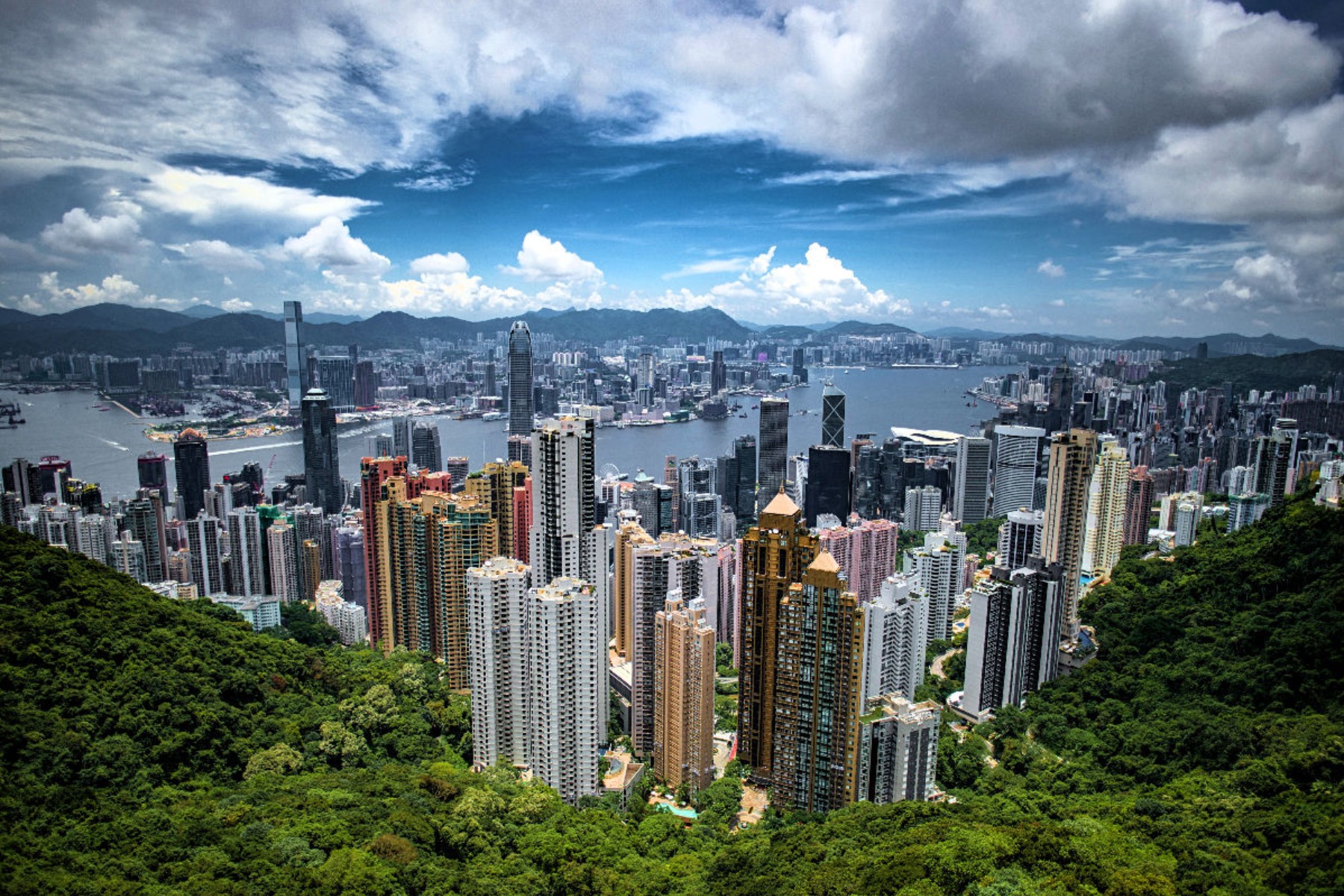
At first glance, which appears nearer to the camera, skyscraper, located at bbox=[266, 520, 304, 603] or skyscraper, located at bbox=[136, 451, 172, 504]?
skyscraper, located at bbox=[266, 520, 304, 603]

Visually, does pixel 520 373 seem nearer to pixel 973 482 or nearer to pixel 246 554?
pixel 246 554

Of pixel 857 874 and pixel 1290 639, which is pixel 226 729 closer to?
pixel 857 874

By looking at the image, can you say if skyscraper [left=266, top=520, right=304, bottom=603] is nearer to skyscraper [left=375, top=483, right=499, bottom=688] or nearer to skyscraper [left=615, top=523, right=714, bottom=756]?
Answer: skyscraper [left=375, top=483, right=499, bottom=688]

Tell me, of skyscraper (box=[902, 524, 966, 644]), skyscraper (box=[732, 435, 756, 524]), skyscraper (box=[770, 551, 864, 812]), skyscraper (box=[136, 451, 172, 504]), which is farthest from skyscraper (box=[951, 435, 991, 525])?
skyscraper (box=[136, 451, 172, 504])

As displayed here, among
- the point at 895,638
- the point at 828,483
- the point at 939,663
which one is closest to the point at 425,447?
the point at 828,483

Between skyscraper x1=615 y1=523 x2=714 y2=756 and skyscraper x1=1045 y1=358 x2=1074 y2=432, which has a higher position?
skyscraper x1=1045 y1=358 x2=1074 y2=432

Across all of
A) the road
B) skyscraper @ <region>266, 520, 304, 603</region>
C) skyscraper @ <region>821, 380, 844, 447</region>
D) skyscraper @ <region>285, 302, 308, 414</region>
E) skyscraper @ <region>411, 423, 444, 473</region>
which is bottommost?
the road

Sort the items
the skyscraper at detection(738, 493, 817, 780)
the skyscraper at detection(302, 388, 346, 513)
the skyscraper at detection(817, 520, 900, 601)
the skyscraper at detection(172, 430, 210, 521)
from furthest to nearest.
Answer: the skyscraper at detection(302, 388, 346, 513) < the skyscraper at detection(172, 430, 210, 521) < the skyscraper at detection(817, 520, 900, 601) < the skyscraper at detection(738, 493, 817, 780)
